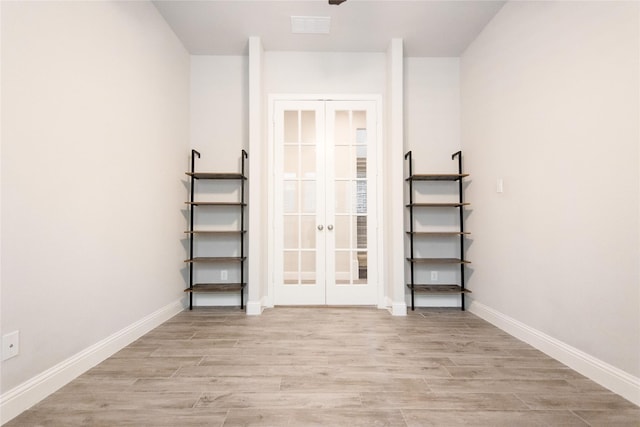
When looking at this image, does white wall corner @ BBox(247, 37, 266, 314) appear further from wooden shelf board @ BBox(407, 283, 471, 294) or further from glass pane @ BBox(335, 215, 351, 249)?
wooden shelf board @ BBox(407, 283, 471, 294)

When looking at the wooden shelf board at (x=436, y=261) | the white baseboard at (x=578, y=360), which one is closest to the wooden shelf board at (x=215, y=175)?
the wooden shelf board at (x=436, y=261)

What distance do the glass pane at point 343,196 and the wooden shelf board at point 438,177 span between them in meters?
0.71

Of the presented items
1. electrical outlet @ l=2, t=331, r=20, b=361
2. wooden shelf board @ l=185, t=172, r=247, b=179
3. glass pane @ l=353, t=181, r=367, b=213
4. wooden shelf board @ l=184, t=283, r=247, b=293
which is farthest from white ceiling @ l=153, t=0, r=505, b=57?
electrical outlet @ l=2, t=331, r=20, b=361

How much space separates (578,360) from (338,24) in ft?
11.2

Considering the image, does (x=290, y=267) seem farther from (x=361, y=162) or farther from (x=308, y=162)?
(x=361, y=162)

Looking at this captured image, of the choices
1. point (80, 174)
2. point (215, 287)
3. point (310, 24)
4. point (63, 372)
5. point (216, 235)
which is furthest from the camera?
point (216, 235)

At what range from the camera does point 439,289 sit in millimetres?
3244

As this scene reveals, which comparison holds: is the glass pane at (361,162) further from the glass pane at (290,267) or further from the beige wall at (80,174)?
the beige wall at (80,174)

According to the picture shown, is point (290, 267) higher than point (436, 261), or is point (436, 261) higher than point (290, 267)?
point (436, 261)

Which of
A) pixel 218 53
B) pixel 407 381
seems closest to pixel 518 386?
pixel 407 381

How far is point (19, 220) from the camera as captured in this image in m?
1.51

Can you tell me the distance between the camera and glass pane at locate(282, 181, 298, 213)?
3.53m

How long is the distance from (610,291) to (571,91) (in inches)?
51.1

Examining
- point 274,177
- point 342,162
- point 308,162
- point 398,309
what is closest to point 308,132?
point 308,162
